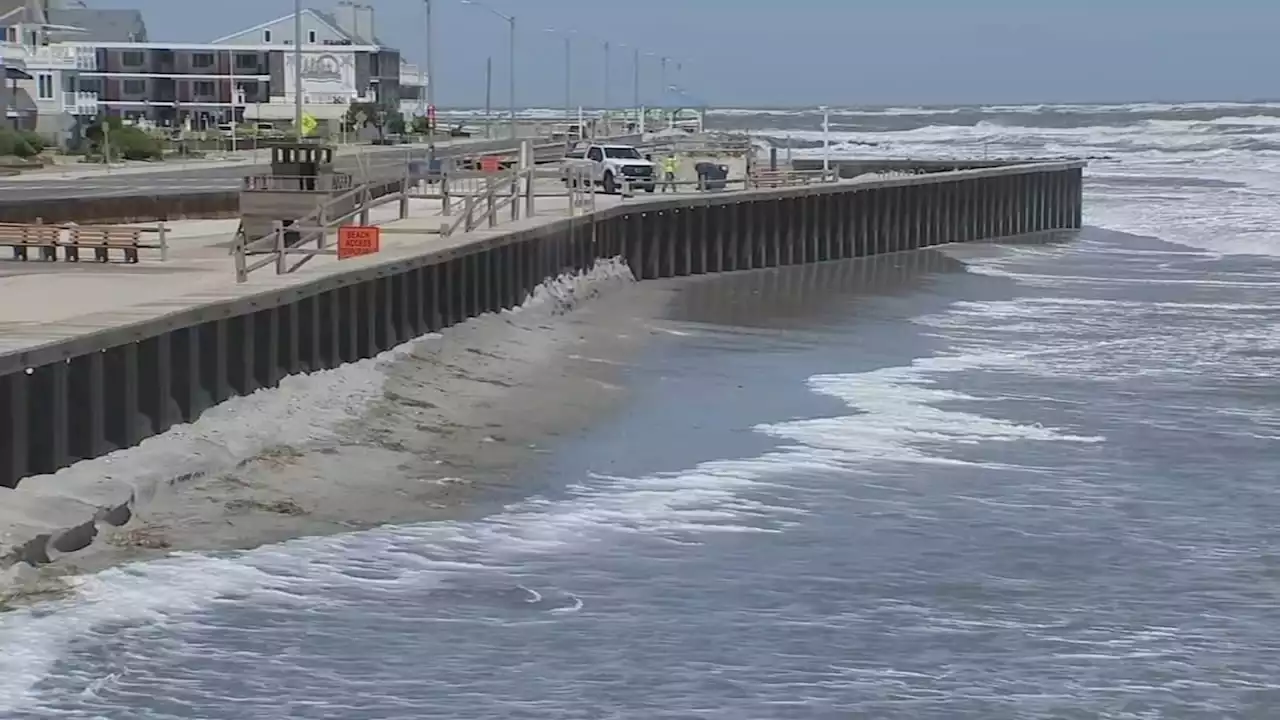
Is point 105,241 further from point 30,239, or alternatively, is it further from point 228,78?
point 228,78

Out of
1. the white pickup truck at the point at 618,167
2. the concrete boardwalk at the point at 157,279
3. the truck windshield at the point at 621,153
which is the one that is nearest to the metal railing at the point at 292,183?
the concrete boardwalk at the point at 157,279

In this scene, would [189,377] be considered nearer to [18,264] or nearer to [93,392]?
[93,392]

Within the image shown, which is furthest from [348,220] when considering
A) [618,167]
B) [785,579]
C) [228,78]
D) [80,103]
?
[228,78]

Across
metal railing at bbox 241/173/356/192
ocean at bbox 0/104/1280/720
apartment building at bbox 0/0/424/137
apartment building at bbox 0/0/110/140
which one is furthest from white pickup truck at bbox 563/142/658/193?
apartment building at bbox 0/0/424/137

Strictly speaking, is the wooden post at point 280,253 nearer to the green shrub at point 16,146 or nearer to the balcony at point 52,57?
the green shrub at point 16,146

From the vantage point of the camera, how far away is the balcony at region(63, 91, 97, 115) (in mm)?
117562

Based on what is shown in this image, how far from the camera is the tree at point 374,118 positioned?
13362 cm

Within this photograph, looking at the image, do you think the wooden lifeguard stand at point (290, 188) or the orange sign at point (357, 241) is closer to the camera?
the orange sign at point (357, 241)

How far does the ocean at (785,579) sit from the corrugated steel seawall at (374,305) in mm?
2103

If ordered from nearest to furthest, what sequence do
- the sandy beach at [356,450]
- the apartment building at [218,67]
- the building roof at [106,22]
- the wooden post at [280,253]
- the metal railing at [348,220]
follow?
the sandy beach at [356,450], the wooden post at [280,253], the metal railing at [348,220], the apartment building at [218,67], the building roof at [106,22]

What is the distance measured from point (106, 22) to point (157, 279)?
142276 millimetres

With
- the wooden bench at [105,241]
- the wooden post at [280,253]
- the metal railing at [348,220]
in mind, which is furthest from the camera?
the wooden bench at [105,241]

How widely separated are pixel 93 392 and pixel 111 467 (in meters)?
0.67

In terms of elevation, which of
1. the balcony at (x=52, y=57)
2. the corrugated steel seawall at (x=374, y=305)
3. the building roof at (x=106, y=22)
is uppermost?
the building roof at (x=106, y=22)
